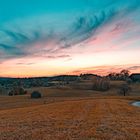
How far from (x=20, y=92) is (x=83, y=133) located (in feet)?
482

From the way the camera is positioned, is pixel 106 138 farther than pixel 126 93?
No

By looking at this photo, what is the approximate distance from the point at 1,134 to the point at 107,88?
560 ft

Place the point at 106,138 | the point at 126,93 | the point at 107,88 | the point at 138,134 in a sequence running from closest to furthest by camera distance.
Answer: the point at 106,138, the point at 138,134, the point at 126,93, the point at 107,88

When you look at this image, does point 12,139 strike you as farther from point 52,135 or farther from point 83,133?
point 83,133

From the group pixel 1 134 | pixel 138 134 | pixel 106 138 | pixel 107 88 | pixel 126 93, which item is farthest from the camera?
pixel 107 88

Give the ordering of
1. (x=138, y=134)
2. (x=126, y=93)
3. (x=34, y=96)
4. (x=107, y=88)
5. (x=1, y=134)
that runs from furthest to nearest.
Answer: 1. (x=107, y=88)
2. (x=126, y=93)
3. (x=34, y=96)
4. (x=1, y=134)
5. (x=138, y=134)

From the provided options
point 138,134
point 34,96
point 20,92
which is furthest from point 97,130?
point 20,92

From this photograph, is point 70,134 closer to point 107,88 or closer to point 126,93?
point 126,93

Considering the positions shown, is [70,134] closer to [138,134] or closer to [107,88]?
[138,134]

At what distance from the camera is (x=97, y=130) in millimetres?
25016

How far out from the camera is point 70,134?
23359 millimetres

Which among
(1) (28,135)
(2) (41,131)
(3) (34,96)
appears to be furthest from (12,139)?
(3) (34,96)

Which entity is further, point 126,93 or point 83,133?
point 126,93

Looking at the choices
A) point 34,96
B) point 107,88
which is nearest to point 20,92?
point 34,96
